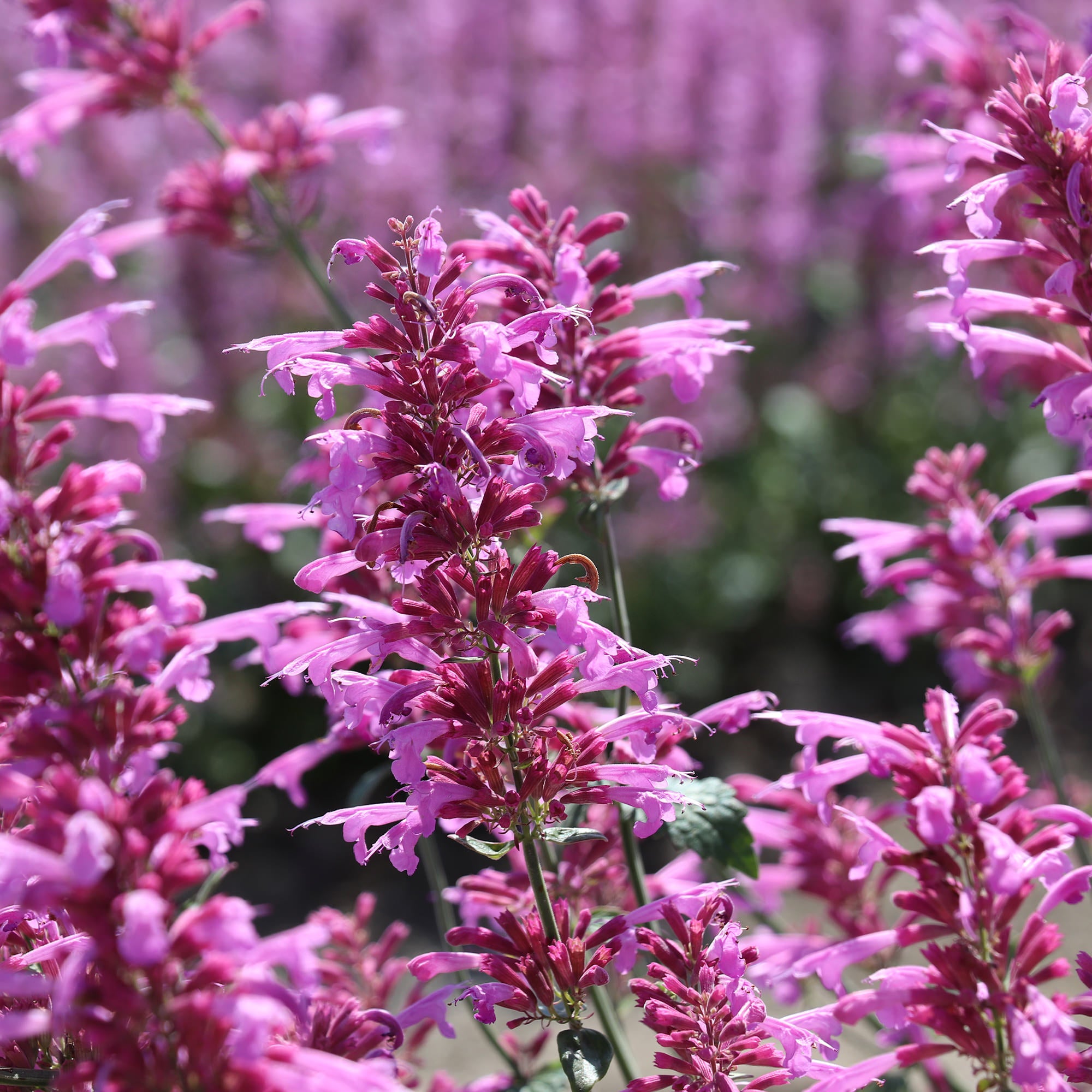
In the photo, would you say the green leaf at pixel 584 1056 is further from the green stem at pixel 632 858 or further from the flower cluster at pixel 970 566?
the flower cluster at pixel 970 566

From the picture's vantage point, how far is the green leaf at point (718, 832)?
2092mm

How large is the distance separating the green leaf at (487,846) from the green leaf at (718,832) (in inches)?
16.0

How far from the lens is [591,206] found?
25.0ft

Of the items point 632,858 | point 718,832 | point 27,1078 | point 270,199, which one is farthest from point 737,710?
point 270,199

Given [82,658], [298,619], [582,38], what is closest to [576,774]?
[82,658]

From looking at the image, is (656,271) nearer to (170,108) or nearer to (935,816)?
(170,108)

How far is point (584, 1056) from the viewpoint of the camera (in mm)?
1727

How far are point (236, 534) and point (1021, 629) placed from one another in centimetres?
560

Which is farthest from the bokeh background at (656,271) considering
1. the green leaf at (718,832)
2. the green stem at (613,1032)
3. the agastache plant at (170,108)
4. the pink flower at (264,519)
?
the green leaf at (718,832)

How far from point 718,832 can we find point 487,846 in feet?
1.72

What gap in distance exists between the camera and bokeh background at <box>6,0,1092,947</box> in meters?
7.17

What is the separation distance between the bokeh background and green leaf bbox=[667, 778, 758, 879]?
471 centimetres

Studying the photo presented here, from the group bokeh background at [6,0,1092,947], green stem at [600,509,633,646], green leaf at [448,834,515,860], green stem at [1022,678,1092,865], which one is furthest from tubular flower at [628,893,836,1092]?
bokeh background at [6,0,1092,947]

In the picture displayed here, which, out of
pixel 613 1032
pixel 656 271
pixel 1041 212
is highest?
pixel 1041 212
